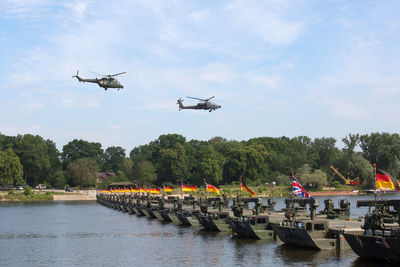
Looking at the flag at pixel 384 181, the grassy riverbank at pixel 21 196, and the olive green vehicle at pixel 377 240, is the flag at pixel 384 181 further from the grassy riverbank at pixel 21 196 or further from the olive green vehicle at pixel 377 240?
the grassy riverbank at pixel 21 196

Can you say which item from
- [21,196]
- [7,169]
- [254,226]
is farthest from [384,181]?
[7,169]

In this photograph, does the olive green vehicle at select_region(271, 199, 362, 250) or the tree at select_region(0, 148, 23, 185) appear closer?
the olive green vehicle at select_region(271, 199, 362, 250)

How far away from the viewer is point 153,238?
72.5m

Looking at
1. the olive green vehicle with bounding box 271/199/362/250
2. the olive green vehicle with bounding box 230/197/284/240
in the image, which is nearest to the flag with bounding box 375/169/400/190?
the olive green vehicle with bounding box 271/199/362/250

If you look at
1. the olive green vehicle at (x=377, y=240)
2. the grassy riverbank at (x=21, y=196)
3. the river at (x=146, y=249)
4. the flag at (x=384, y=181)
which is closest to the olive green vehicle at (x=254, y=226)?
the river at (x=146, y=249)

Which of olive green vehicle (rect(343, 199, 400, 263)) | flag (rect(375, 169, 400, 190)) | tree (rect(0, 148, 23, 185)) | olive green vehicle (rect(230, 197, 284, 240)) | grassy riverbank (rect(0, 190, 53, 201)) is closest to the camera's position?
olive green vehicle (rect(343, 199, 400, 263))

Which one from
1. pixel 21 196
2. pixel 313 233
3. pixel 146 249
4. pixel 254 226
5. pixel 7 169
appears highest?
pixel 7 169

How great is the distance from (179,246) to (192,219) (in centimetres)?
2320

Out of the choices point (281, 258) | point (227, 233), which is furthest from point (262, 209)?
point (281, 258)

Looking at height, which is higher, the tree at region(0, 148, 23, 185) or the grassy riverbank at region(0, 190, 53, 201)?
the tree at region(0, 148, 23, 185)

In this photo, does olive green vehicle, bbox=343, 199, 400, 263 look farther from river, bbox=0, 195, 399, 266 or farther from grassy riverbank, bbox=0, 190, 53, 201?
grassy riverbank, bbox=0, 190, 53, 201

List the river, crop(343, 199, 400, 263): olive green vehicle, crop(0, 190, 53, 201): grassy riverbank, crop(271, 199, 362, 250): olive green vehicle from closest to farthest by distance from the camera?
crop(343, 199, 400, 263): olive green vehicle < the river < crop(271, 199, 362, 250): olive green vehicle < crop(0, 190, 53, 201): grassy riverbank

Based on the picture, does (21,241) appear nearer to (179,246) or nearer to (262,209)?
(179,246)

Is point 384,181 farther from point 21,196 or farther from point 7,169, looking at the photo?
point 7,169
